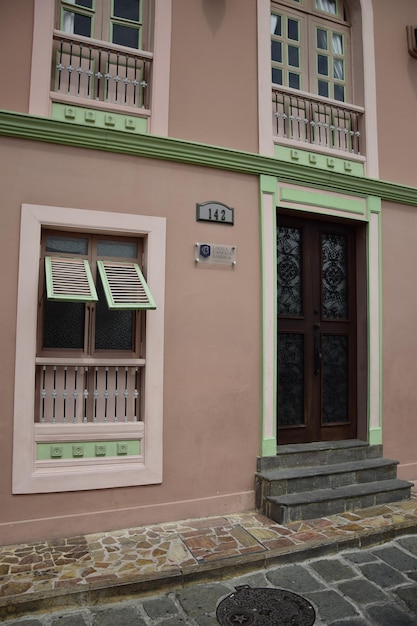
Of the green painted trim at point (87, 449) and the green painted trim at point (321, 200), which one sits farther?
the green painted trim at point (321, 200)

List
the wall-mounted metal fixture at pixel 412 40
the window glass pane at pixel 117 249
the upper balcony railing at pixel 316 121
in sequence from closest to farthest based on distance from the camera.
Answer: the window glass pane at pixel 117 249, the upper balcony railing at pixel 316 121, the wall-mounted metal fixture at pixel 412 40

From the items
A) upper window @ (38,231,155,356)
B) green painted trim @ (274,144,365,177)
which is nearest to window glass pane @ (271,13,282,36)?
green painted trim @ (274,144,365,177)

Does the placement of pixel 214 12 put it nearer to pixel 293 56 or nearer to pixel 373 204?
pixel 293 56

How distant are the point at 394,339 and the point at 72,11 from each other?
546 cm

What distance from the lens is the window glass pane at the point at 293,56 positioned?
6.04 m

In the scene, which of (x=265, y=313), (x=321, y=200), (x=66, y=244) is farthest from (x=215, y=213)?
(x=66, y=244)

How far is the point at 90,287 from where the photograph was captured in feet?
14.7

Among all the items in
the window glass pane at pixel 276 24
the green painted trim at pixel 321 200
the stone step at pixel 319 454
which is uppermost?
the window glass pane at pixel 276 24

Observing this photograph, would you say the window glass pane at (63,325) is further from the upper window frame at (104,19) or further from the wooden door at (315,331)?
the upper window frame at (104,19)

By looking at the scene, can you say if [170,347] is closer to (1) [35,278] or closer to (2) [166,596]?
(1) [35,278]

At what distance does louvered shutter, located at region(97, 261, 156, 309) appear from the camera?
450 centimetres

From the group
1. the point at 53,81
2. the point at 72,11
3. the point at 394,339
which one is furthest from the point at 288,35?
the point at 394,339

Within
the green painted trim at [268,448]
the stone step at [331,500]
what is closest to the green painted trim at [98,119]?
the green painted trim at [268,448]

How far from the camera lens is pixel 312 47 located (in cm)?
620
